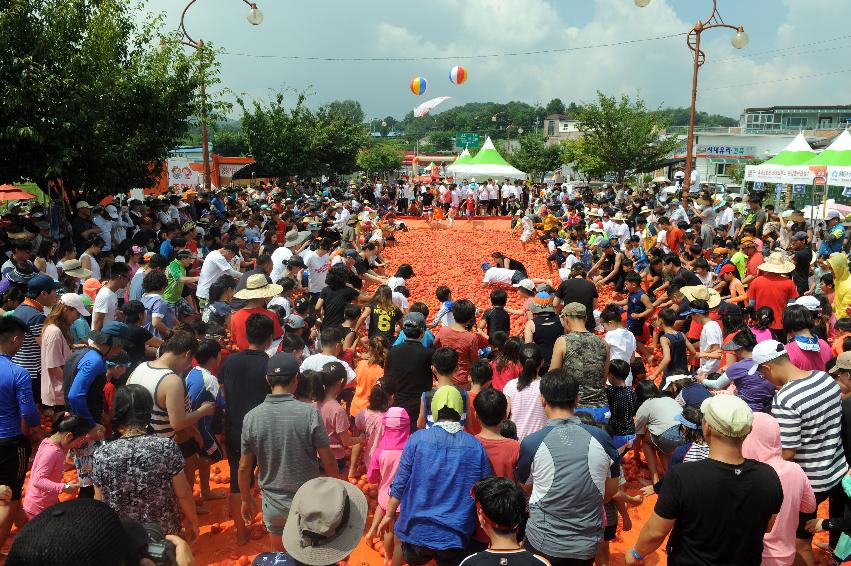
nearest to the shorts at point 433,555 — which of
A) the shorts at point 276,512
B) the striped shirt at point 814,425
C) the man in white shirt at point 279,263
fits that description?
the shorts at point 276,512

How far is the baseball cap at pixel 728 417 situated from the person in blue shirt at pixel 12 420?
4419mm

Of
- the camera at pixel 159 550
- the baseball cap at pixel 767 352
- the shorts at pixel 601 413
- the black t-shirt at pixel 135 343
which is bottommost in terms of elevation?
the shorts at pixel 601 413

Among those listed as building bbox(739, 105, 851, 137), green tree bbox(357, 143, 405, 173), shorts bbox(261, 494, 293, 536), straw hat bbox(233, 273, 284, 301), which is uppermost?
building bbox(739, 105, 851, 137)

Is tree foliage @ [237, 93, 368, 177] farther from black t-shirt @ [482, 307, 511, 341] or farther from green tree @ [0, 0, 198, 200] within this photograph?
black t-shirt @ [482, 307, 511, 341]

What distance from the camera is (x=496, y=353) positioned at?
629cm

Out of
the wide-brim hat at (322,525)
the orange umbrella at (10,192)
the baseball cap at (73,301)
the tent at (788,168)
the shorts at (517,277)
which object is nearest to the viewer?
the wide-brim hat at (322,525)

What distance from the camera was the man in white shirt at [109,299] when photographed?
6.31 meters

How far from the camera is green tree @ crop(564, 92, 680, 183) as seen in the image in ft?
99.2

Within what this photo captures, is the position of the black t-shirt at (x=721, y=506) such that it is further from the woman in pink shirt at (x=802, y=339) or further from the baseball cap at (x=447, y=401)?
the woman in pink shirt at (x=802, y=339)

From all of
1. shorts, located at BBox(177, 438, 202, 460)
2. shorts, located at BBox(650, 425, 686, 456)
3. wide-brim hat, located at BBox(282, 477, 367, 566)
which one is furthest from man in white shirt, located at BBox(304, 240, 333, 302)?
wide-brim hat, located at BBox(282, 477, 367, 566)

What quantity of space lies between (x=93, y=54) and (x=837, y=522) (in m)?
12.7

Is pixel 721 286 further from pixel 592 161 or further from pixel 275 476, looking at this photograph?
pixel 592 161

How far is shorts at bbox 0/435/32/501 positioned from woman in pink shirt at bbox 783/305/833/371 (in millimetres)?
6028

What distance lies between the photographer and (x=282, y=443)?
145 inches
